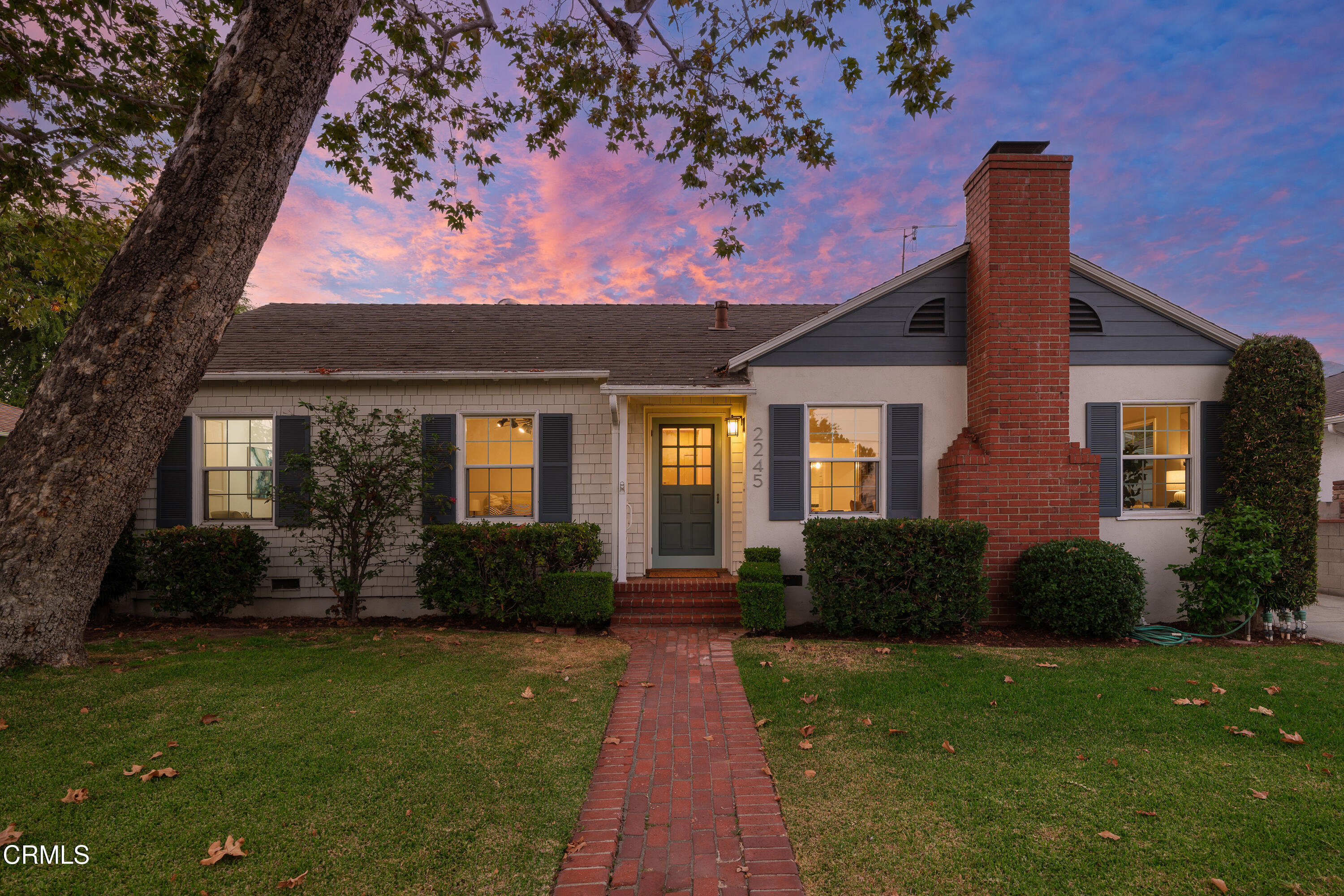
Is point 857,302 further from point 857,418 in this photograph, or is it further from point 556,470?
point 556,470

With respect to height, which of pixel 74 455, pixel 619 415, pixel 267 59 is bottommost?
pixel 74 455

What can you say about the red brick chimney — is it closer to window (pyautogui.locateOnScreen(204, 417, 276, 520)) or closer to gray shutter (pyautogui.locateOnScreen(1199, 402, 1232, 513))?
gray shutter (pyautogui.locateOnScreen(1199, 402, 1232, 513))

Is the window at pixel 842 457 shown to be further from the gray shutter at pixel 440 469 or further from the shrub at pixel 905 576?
the gray shutter at pixel 440 469

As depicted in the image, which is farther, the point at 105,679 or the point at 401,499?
the point at 401,499

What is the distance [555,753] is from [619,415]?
436cm

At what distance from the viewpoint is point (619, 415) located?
276 inches

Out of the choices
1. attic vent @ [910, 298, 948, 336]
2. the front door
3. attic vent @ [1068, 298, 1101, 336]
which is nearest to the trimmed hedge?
the front door

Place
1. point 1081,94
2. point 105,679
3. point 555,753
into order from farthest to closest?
point 1081,94, point 105,679, point 555,753

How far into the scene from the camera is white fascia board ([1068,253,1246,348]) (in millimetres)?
6680

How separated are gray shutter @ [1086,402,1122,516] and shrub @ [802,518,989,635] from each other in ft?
7.70

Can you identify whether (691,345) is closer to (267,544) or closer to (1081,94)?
(267,544)

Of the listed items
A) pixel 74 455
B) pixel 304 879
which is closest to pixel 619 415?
pixel 74 455

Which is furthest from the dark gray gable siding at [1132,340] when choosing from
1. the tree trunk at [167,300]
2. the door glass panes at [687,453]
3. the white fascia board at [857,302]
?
the tree trunk at [167,300]

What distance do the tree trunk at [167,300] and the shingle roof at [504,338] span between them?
139 inches
